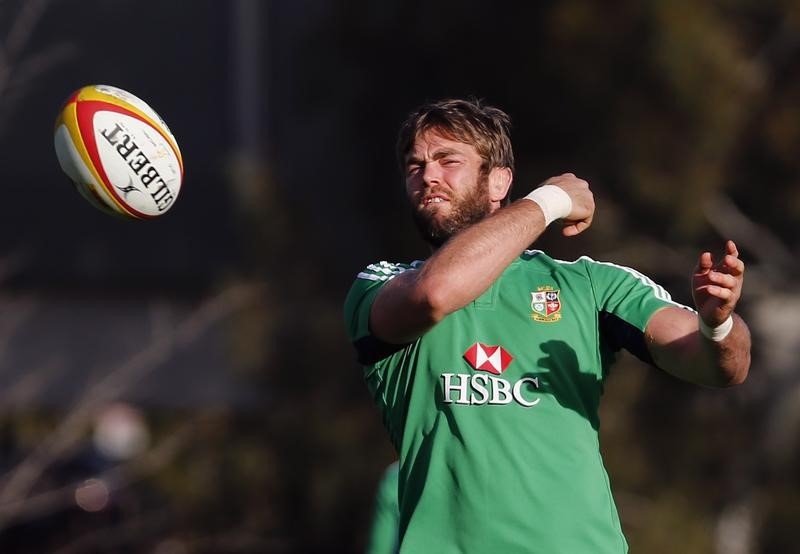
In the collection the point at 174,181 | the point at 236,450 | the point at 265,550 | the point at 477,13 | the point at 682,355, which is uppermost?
the point at 477,13

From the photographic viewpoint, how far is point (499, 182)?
4.66m

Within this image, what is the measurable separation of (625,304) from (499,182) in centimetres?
60

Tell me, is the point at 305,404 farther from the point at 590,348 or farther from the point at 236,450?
the point at 590,348

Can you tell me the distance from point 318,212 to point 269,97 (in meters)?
2.01

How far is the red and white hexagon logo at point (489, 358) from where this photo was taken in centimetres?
425

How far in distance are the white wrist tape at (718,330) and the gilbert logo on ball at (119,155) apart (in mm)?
2017

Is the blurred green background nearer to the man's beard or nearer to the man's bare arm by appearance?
the man's beard

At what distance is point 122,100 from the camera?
5371 millimetres

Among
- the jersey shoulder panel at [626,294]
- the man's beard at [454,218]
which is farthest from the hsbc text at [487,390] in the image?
the man's beard at [454,218]

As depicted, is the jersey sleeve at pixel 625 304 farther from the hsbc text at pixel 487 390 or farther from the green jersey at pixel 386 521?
the green jersey at pixel 386 521

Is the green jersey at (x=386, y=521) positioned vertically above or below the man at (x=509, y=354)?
below

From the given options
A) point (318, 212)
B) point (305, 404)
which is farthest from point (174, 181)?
point (318, 212)

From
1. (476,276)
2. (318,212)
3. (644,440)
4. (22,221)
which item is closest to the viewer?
(476,276)

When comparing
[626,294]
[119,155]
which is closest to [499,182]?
[626,294]
